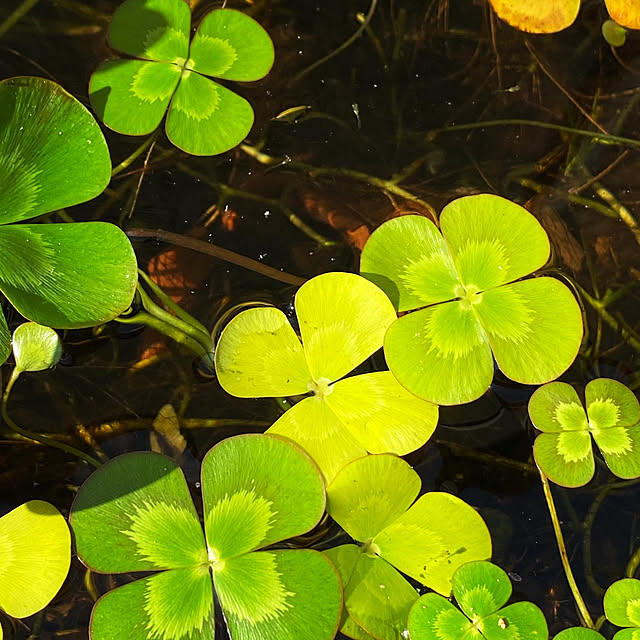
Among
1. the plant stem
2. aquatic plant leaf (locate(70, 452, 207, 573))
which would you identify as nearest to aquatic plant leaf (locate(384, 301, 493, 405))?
the plant stem

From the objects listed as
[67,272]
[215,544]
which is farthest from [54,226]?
[215,544]

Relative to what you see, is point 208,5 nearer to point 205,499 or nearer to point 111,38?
point 111,38

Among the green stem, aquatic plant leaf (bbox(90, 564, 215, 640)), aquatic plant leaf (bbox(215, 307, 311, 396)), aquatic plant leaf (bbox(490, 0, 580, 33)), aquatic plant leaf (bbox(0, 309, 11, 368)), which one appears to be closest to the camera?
aquatic plant leaf (bbox(0, 309, 11, 368))

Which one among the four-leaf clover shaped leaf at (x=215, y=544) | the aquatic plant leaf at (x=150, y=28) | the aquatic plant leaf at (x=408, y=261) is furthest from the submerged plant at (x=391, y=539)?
the aquatic plant leaf at (x=150, y=28)

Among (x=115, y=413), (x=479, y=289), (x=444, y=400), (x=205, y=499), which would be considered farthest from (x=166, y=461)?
(x=479, y=289)

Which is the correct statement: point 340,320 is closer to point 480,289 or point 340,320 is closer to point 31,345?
point 480,289

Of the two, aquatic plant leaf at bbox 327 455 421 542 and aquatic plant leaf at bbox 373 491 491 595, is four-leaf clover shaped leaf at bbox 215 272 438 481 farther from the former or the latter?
aquatic plant leaf at bbox 373 491 491 595
